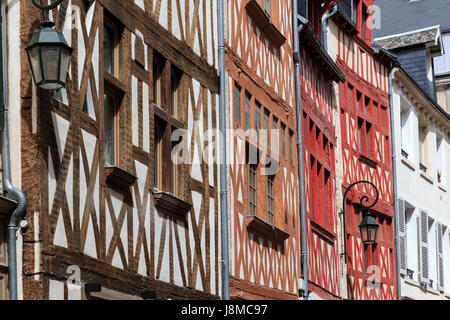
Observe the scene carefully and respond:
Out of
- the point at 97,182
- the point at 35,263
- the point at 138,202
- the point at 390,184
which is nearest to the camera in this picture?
the point at 35,263

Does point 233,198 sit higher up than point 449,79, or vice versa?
point 449,79

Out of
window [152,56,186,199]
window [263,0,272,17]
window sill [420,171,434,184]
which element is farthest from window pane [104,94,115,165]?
window sill [420,171,434,184]

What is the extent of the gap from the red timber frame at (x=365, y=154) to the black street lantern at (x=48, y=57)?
13054mm

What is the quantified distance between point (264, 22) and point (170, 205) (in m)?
4.80

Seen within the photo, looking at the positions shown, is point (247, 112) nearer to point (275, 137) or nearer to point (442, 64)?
point (275, 137)

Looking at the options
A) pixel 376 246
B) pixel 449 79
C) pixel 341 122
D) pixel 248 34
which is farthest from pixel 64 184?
pixel 449 79

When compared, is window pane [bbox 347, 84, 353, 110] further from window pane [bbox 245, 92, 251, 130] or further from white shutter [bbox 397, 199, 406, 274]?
window pane [bbox 245, 92, 251, 130]

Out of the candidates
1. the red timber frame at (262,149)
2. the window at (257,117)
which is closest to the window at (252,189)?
the red timber frame at (262,149)

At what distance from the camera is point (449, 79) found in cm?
2983

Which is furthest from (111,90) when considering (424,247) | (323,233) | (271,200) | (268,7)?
(424,247)

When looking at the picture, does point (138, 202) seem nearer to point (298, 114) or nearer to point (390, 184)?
point (298, 114)

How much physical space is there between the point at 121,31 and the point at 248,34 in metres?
4.48

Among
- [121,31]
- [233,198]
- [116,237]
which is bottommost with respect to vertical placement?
[116,237]

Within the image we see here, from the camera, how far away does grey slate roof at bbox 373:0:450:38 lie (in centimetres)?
3131
